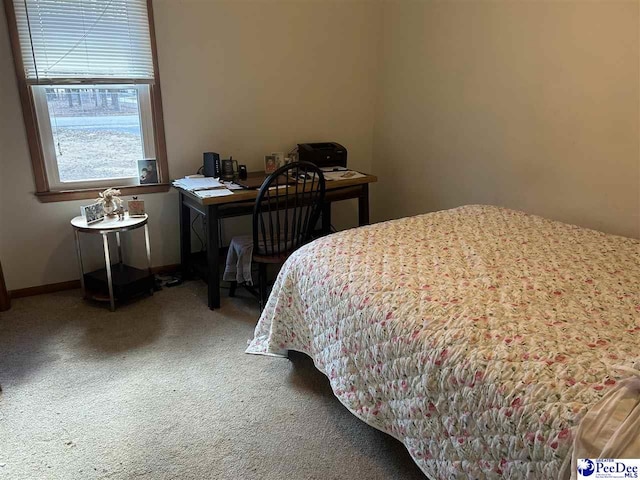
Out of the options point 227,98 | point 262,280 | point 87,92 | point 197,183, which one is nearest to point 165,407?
point 262,280

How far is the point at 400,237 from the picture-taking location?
2.26m

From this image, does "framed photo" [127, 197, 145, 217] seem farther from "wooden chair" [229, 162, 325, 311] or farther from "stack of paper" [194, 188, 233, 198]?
"wooden chair" [229, 162, 325, 311]

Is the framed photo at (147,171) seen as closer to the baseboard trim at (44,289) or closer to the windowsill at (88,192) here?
the windowsill at (88,192)

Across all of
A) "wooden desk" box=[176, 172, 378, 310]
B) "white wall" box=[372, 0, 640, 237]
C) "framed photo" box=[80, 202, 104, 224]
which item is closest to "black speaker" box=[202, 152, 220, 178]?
"wooden desk" box=[176, 172, 378, 310]

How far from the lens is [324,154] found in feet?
11.9

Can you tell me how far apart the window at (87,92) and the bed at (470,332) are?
163 centimetres

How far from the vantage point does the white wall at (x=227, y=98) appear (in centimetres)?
300

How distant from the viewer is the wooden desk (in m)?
2.85

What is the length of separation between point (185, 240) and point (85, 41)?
1360 mm

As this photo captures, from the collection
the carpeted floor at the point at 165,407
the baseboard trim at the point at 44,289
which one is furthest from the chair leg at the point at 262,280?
the baseboard trim at the point at 44,289

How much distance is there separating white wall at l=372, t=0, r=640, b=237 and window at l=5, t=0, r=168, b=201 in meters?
1.79

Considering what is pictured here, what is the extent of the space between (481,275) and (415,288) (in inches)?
12.0

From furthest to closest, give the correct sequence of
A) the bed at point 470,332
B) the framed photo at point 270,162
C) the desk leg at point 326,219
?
the desk leg at point 326,219, the framed photo at point 270,162, the bed at point 470,332

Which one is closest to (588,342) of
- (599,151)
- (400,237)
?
(400,237)
